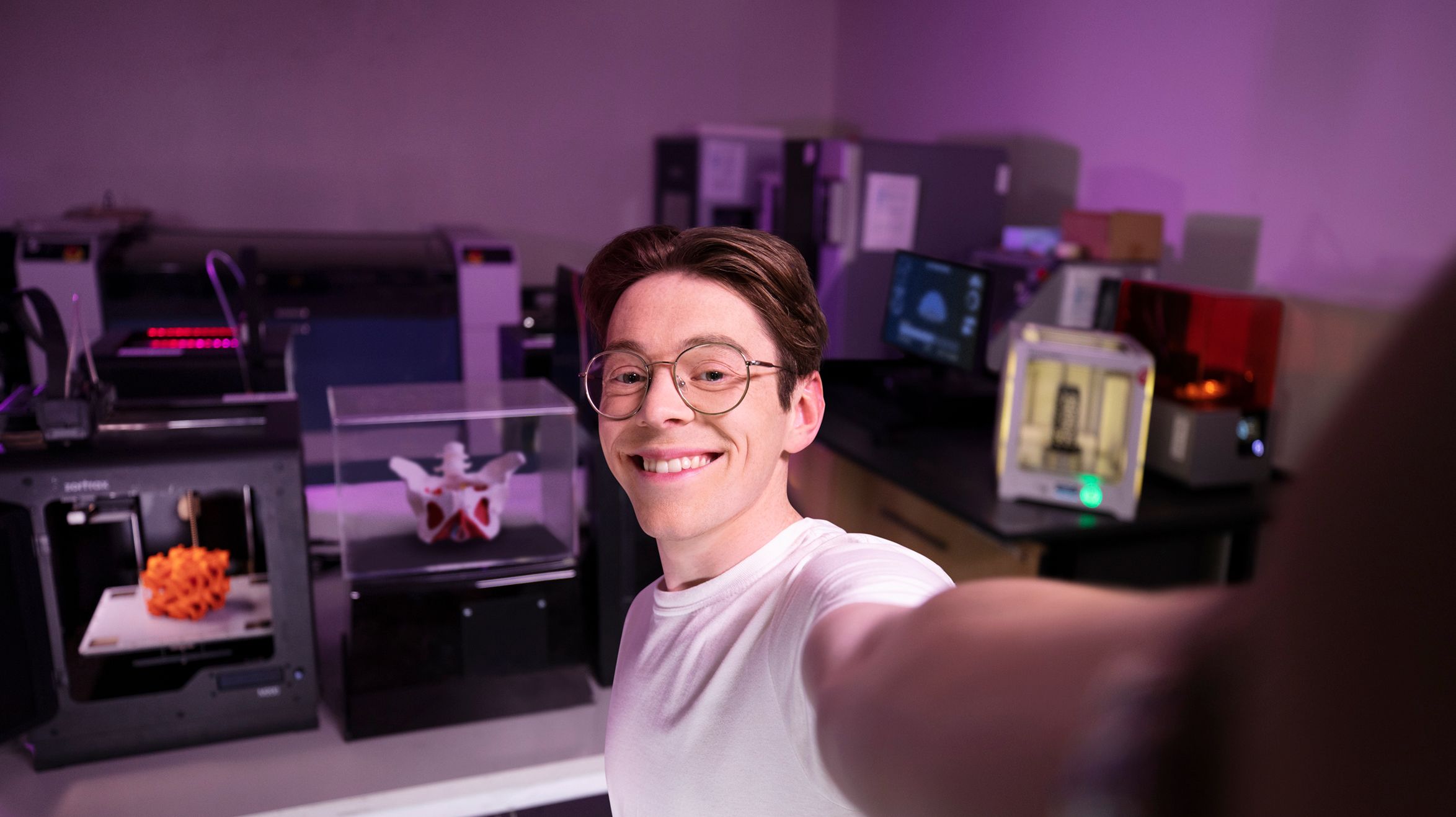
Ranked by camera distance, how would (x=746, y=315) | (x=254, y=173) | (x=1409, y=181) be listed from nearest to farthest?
(x=746, y=315) < (x=1409, y=181) < (x=254, y=173)

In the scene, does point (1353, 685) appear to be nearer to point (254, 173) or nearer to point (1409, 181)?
point (1409, 181)

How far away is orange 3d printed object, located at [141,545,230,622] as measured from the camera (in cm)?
134

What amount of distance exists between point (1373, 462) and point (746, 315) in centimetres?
46

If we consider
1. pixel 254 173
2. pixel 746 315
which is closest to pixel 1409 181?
pixel 746 315

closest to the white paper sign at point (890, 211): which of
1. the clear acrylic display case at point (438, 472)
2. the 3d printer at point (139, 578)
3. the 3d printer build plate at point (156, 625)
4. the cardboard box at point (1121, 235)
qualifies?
the cardboard box at point (1121, 235)

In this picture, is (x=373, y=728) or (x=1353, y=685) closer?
(x=1353, y=685)

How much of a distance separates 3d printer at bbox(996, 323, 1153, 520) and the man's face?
1660mm

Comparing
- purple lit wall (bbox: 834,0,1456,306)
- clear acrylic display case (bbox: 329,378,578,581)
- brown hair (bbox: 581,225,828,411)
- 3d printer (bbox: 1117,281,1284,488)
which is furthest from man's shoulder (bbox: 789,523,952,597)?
3d printer (bbox: 1117,281,1284,488)

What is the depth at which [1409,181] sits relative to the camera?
2109 millimetres

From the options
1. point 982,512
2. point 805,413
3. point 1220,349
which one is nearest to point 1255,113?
point 1220,349

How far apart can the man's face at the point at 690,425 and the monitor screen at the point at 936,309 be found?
6.57 feet

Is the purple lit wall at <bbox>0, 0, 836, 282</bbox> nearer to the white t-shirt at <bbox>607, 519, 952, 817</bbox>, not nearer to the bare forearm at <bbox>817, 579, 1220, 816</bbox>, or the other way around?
the white t-shirt at <bbox>607, 519, 952, 817</bbox>

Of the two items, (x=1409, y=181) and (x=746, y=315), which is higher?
(x=1409, y=181)

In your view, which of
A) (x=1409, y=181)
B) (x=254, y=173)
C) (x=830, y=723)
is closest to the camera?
(x=830, y=723)
